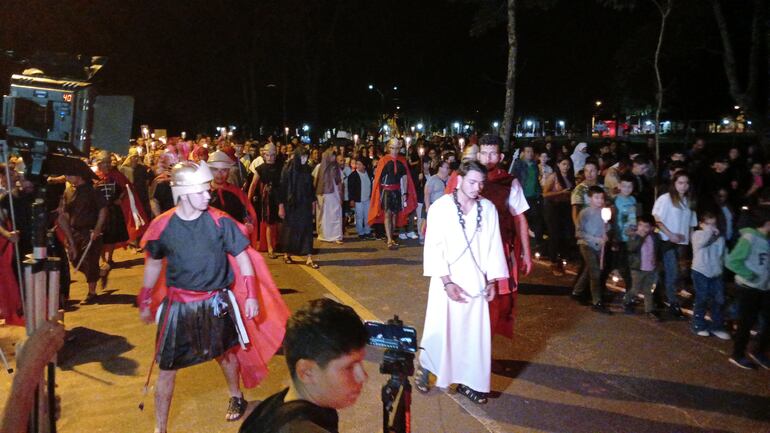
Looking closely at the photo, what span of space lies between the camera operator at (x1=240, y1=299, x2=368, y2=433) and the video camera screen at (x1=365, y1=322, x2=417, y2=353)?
1.56 ft

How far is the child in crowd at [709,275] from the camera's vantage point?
6227 millimetres

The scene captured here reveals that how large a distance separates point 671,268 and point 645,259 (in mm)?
380

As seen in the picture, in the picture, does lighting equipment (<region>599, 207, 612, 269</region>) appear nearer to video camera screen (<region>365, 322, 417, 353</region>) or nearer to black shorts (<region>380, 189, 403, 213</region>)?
black shorts (<region>380, 189, 403, 213</region>)

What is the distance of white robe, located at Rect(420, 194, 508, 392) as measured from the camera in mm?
4859

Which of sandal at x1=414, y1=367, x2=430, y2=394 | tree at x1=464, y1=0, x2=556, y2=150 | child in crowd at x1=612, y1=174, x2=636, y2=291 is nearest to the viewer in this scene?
sandal at x1=414, y1=367, x2=430, y2=394

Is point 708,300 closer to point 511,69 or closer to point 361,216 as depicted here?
point 361,216

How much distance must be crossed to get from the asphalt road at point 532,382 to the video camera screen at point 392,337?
2268 mm

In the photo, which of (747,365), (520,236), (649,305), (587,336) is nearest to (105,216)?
(520,236)

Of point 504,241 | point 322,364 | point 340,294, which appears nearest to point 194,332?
point 322,364

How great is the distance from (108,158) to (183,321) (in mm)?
5606

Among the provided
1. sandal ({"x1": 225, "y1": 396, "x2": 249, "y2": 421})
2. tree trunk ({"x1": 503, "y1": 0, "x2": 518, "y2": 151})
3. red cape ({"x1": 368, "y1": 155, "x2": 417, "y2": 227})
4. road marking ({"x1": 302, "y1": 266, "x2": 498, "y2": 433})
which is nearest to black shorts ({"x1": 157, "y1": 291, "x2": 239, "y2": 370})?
sandal ({"x1": 225, "y1": 396, "x2": 249, "y2": 421})

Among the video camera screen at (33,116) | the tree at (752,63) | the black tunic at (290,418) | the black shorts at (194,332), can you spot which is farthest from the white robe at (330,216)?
the tree at (752,63)

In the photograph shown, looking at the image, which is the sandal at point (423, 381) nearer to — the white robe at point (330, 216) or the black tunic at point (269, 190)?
the black tunic at point (269, 190)

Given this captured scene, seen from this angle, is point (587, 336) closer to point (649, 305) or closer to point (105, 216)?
point (649, 305)
